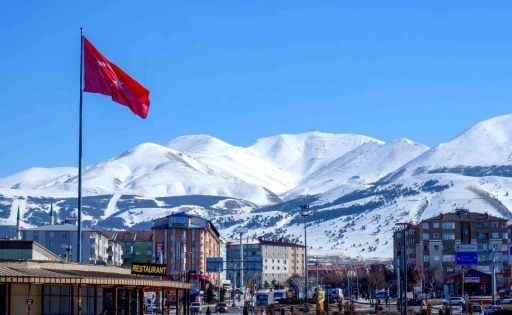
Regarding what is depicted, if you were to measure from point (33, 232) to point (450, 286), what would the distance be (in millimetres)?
57501

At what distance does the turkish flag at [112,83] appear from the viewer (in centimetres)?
5009

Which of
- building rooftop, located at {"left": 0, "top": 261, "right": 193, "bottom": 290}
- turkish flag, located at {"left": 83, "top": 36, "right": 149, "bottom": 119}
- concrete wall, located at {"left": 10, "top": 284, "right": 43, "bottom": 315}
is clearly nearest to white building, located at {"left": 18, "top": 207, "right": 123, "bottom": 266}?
building rooftop, located at {"left": 0, "top": 261, "right": 193, "bottom": 290}

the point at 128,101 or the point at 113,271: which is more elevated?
the point at 128,101

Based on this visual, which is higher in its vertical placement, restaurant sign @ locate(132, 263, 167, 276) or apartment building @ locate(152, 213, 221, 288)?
apartment building @ locate(152, 213, 221, 288)

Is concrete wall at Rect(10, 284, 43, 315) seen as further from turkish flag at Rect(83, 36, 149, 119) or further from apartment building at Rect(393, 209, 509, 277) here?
→ apartment building at Rect(393, 209, 509, 277)

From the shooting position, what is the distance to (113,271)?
2176 inches

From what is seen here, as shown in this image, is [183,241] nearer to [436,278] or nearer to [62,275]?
Answer: [436,278]

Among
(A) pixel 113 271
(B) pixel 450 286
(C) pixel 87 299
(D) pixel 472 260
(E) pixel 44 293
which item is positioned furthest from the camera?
(B) pixel 450 286

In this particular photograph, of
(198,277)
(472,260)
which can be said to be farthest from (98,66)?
(198,277)

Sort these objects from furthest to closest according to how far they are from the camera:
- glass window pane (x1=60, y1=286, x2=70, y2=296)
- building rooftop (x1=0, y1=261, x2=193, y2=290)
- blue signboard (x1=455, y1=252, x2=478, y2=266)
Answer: blue signboard (x1=455, y1=252, x2=478, y2=266), glass window pane (x1=60, y1=286, x2=70, y2=296), building rooftop (x1=0, y1=261, x2=193, y2=290)

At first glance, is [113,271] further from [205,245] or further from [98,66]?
[205,245]

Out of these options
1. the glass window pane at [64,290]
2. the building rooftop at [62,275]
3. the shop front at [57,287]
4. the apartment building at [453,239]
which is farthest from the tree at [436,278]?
the glass window pane at [64,290]

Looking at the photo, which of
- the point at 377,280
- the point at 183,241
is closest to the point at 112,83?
the point at 377,280

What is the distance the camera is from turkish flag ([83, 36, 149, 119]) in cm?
5009
